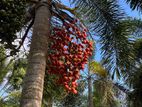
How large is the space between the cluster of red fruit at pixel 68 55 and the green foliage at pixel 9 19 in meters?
0.79

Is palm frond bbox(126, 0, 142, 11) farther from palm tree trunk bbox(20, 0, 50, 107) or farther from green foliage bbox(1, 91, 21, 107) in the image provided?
green foliage bbox(1, 91, 21, 107)

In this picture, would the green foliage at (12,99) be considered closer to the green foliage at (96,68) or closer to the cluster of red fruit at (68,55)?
the green foliage at (96,68)

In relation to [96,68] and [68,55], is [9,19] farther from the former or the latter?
[96,68]

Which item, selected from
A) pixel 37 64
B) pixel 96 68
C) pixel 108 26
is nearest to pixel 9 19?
pixel 37 64

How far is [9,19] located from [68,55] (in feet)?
3.56

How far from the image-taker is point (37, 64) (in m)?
4.82

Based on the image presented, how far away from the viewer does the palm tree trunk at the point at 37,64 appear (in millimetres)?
4496

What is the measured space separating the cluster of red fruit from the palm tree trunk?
32 cm

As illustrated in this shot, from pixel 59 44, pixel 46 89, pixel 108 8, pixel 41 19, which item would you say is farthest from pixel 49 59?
pixel 108 8

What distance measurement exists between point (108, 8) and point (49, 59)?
1937 millimetres

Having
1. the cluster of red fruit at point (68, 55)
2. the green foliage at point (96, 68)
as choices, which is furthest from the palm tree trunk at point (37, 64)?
the green foliage at point (96, 68)

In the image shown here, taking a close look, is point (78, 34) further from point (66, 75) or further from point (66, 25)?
point (66, 75)

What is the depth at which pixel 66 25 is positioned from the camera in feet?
19.0

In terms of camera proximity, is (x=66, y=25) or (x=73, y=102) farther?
(x=73, y=102)
